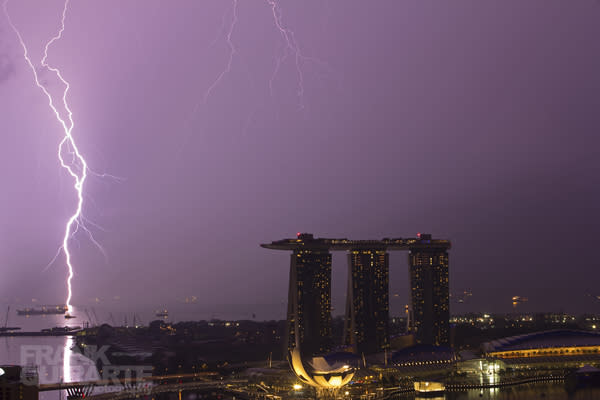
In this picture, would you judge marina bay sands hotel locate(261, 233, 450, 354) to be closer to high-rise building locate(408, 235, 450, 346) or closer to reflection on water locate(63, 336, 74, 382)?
high-rise building locate(408, 235, 450, 346)

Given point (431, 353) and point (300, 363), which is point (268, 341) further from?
point (300, 363)

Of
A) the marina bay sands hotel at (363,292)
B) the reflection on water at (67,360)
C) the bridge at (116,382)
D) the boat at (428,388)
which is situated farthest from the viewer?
the marina bay sands hotel at (363,292)

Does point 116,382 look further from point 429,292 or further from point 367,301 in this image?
point 429,292

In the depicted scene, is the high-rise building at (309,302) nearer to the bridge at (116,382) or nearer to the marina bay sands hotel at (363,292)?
the marina bay sands hotel at (363,292)

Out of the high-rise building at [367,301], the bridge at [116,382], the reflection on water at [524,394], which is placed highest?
the high-rise building at [367,301]

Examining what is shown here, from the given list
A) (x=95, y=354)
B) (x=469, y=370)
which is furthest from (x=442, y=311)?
(x=95, y=354)

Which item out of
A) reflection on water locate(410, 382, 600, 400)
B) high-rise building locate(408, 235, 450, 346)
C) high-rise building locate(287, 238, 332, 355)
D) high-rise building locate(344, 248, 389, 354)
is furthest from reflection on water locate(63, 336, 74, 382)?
high-rise building locate(408, 235, 450, 346)

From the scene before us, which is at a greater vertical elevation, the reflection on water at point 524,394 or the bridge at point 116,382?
the bridge at point 116,382

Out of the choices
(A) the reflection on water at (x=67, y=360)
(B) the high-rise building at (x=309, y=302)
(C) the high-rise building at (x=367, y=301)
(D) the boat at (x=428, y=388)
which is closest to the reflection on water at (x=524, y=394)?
(D) the boat at (x=428, y=388)
